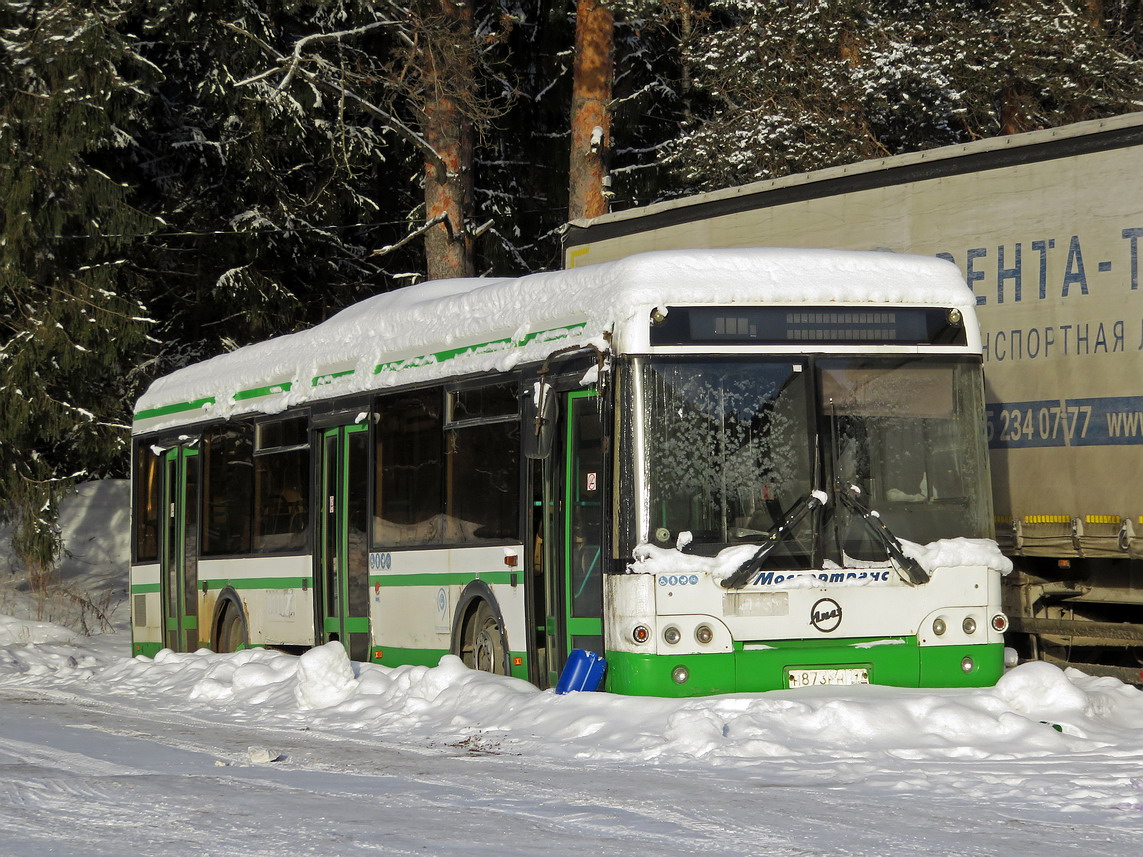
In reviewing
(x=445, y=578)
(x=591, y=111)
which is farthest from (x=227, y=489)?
(x=591, y=111)

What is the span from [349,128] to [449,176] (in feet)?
9.47

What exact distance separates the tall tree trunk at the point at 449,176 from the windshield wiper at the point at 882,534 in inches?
651

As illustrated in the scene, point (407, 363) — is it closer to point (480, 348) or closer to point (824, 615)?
point (480, 348)

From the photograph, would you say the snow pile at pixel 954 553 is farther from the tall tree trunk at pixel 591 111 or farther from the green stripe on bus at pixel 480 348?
the tall tree trunk at pixel 591 111

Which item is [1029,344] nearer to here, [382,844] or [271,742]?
[271,742]

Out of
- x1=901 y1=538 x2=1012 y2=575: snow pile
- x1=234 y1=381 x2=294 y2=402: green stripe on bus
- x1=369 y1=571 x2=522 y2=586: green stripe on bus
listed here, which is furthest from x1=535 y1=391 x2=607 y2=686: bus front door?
x1=234 y1=381 x2=294 y2=402: green stripe on bus

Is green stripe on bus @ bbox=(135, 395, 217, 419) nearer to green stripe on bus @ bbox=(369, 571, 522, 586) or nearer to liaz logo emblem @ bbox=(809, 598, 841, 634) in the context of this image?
green stripe on bus @ bbox=(369, 571, 522, 586)

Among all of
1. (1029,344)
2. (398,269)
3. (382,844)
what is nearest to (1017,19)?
(398,269)

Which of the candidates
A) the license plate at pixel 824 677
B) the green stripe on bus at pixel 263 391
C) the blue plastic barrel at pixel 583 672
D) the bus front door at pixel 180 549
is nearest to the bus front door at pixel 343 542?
the green stripe on bus at pixel 263 391

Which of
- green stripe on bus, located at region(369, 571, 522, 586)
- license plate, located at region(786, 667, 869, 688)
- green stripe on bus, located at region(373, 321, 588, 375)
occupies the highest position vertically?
→ green stripe on bus, located at region(373, 321, 588, 375)

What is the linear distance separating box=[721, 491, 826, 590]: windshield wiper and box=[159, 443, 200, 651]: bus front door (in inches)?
338

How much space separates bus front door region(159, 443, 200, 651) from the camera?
60.0 feet

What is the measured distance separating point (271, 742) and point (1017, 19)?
63.4ft

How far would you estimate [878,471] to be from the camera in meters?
11.3
